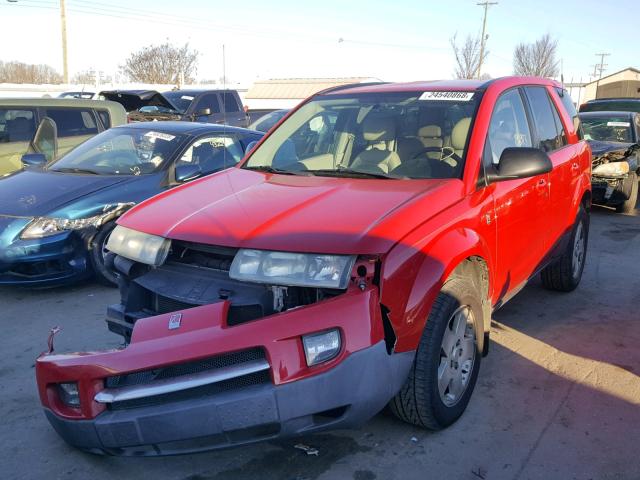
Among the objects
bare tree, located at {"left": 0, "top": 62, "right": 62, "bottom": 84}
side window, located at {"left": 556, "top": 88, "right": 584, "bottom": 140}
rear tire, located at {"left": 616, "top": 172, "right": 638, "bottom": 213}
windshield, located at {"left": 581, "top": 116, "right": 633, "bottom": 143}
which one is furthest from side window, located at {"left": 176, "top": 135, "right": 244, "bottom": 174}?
bare tree, located at {"left": 0, "top": 62, "right": 62, "bottom": 84}

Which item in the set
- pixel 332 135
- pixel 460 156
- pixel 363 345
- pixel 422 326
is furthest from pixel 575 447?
pixel 332 135

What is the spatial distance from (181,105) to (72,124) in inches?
254

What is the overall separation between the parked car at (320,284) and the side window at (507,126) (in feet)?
0.08

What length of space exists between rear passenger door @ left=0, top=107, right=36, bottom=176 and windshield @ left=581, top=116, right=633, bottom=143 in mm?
8984

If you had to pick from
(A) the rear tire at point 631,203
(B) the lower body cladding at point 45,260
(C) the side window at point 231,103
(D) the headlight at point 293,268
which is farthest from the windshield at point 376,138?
(C) the side window at point 231,103

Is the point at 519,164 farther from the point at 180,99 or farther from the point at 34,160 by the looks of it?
the point at 180,99

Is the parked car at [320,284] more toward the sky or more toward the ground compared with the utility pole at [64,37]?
more toward the ground

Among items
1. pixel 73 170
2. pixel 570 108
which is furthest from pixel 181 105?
pixel 570 108

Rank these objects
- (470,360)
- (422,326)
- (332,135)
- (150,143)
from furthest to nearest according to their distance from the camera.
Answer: (150,143) < (332,135) < (470,360) < (422,326)

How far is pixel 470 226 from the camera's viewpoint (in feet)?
10.9

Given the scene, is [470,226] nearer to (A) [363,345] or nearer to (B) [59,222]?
(A) [363,345]

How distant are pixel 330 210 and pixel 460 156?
1030 mm

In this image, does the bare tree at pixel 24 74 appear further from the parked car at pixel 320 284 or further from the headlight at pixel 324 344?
the headlight at pixel 324 344

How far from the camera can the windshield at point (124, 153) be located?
617 cm
